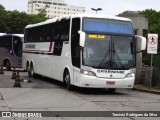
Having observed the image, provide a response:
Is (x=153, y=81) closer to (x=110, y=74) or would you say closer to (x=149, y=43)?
(x=149, y=43)

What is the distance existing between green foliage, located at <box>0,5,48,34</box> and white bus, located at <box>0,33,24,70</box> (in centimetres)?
3845

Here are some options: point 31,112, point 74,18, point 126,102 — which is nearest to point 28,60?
point 74,18

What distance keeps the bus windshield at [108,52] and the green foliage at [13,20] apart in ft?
187

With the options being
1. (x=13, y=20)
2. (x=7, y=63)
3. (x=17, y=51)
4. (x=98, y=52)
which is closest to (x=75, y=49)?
(x=98, y=52)

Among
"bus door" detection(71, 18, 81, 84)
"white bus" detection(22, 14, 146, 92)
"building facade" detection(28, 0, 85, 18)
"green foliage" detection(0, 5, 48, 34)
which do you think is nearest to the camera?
"white bus" detection(22, 14, 146, 92)

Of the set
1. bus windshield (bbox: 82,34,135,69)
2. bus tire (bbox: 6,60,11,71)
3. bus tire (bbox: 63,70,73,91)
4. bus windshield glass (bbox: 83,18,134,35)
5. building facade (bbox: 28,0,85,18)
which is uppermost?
building facade (bbox: 28,0,85,18)

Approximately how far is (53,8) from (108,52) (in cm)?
13117

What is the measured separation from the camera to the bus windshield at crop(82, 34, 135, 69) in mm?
17172

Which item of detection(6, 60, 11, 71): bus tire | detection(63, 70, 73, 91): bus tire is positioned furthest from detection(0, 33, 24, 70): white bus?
detection(63, 70, 73, 91): bus tire

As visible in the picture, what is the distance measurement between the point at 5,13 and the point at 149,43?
60160 millimetres

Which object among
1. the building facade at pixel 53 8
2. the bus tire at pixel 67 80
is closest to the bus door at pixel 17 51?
the bus tire at pixel 67 80

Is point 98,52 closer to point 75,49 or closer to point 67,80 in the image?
point 75,49

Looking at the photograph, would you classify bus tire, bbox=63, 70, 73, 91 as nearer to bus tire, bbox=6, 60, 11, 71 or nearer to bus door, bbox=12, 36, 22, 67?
bus door, bbox=12, 36, 22, 67

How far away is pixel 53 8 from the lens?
147000 millimetres
